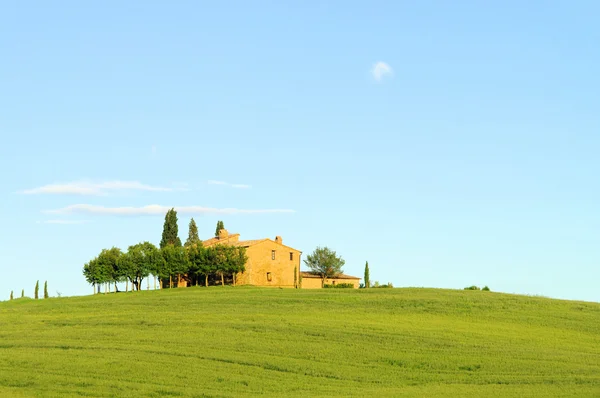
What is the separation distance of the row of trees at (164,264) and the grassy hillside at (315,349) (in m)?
35.3

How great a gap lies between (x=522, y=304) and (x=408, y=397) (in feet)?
104

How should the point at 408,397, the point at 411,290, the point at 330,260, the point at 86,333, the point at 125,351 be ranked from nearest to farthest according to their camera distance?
the point at 408,397, the point at 125,351, the point at 86,333, the point at 411,290, the point at 330,260

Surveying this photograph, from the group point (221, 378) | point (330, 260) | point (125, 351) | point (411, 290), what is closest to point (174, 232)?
point (330, 260)

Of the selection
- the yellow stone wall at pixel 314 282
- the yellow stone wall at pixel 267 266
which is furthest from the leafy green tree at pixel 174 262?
the yellow stone wall at pixel 314 282

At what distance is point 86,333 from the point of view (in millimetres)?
48719

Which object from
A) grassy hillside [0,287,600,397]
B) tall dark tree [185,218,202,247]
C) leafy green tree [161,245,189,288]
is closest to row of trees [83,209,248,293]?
leafy green tree [161,245,189,288]

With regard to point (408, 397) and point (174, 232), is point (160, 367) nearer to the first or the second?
point (408, 397)

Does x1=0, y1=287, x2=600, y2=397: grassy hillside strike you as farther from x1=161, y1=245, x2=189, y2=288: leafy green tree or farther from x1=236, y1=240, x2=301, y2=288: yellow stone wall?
x1=236, y1=240, x2=301, y2=288: yellow stone wall

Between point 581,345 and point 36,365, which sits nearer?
point 36,365

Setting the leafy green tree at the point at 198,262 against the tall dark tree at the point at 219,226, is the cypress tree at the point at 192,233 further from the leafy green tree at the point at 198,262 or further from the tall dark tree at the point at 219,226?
the leafy green tree at the point at 198,262

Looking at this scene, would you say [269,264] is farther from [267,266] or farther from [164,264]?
[164,264]

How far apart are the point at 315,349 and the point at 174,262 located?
63.0 meters

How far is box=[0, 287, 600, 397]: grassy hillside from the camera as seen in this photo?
33.1 meters

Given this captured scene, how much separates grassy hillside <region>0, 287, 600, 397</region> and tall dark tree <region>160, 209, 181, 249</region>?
55982mm
